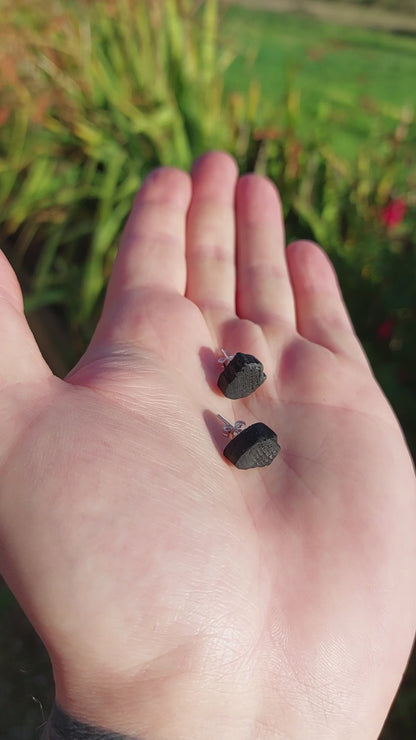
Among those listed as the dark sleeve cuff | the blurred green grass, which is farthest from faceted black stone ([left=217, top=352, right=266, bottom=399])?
the blurred green grass

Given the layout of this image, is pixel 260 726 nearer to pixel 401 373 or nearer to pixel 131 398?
pixel 131 398

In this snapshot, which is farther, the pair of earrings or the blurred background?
the blurred background

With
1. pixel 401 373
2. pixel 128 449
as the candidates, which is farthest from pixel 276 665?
pixel 401 373

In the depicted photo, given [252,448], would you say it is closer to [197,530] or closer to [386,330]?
[197,530]

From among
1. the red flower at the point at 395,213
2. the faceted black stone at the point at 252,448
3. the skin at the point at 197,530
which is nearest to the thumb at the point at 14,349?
the skin at the point at 197,530

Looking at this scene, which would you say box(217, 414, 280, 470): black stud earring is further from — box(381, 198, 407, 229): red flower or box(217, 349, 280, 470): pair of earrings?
box(381, 198, 407, 229): red flower

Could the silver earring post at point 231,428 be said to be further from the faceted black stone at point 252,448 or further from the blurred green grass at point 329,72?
the blurred green grass at point 329,72

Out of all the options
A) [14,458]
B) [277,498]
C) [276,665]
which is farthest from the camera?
[277,498]
